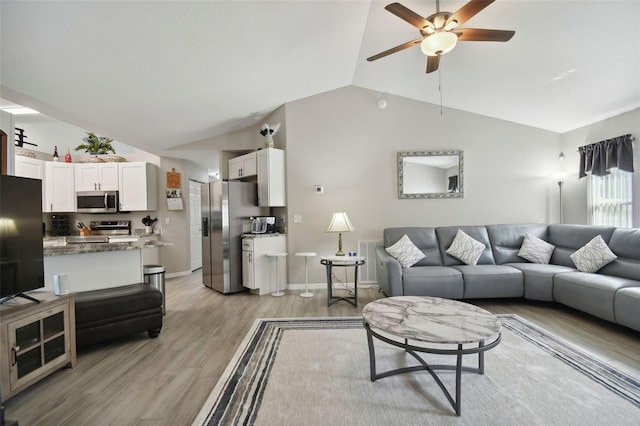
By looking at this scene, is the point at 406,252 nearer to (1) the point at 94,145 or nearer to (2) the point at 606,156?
(2) the point at 606,156

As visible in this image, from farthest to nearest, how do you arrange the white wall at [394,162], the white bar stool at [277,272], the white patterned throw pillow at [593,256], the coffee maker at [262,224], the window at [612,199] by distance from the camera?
the white wall at [394,162], the coffee maker at [262,224], the white bar stool at [277,272], the window at [612,199], the white patterned throw pillow at [593,256]

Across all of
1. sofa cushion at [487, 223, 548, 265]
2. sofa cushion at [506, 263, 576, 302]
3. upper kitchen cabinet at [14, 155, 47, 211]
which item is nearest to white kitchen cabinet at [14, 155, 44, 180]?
upper kitchen cabinet at [14, 155, 47, 211]

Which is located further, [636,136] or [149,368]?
[636,136]

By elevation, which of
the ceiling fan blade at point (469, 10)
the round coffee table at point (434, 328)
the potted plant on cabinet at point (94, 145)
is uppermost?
the ceiling fan blade at point (469, 10)

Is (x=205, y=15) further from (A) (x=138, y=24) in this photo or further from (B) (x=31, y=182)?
(B) (x=31, y=182)

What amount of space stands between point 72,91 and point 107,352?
2.47 meters

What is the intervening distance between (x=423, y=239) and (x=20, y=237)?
415 centimetres

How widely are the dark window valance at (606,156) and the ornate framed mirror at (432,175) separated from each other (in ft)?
5.15

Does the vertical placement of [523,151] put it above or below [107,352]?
above

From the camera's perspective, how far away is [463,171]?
4570 mm

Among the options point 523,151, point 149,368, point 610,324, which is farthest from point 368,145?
point 149,368

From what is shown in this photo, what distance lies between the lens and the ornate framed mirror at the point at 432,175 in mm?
4535

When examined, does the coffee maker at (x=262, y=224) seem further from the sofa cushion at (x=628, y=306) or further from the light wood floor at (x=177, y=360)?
the sofa cushion at (x=628, y=306)

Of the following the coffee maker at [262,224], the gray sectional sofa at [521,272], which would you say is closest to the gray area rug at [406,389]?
the gray sectional sofa at [521,272]
